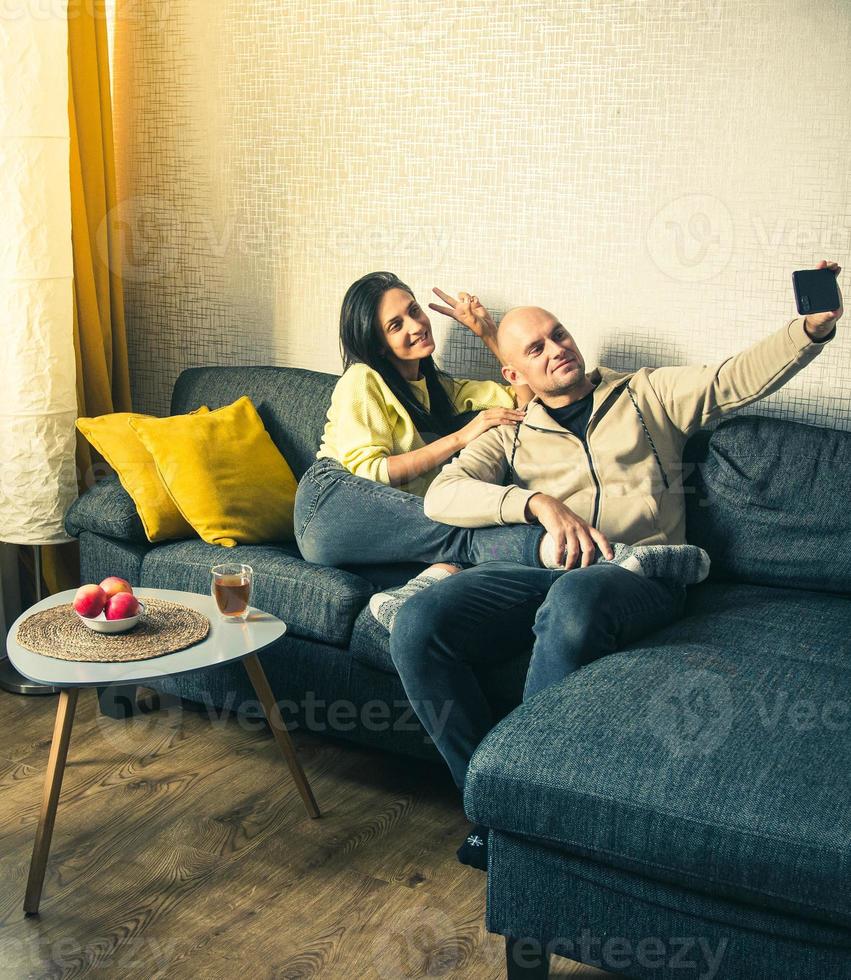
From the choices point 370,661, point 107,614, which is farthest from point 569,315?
point 107,614

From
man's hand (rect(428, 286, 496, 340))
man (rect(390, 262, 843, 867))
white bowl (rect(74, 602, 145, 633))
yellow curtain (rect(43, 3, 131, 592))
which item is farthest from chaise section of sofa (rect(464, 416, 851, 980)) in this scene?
yellow curtain (rect(43, 3, 131, 592))

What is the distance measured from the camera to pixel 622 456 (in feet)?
7.61

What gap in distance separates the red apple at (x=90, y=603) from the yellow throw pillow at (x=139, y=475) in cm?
59

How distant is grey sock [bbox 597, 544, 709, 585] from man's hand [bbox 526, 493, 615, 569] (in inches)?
1.3

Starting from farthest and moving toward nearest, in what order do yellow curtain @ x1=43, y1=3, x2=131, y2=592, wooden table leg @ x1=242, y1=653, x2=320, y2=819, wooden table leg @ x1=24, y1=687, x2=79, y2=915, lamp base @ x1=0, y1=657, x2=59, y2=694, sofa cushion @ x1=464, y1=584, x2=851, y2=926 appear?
yellow curtain @ x1=43, y1=3, x2=131, y2=592 < lamp base @ x1=0, y1=657, x2=59, y2=694 < wooden table leg @ x1=242, y1=653, x2=320, y2=819 < wooden table leg @ x1=24, y1=687, x2=79, y2=915 < sofa cushion @ x1=464, y1=584, x2=851, y2=926

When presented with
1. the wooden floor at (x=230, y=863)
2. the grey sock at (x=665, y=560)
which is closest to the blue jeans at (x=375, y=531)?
the grey sock at (x=665, y=560)

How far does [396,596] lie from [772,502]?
0.85 metres

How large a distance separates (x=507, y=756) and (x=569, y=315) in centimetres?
150

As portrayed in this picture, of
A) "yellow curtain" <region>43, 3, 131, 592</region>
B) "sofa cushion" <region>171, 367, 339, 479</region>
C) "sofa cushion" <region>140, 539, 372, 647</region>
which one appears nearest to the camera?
"sofa cushion" <region>140, 539, 372, 647</region>

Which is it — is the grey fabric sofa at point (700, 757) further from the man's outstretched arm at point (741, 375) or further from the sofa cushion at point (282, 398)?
the sofa cushion at point (282, 398)

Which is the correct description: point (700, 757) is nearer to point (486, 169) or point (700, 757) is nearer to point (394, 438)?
point (394, 438)

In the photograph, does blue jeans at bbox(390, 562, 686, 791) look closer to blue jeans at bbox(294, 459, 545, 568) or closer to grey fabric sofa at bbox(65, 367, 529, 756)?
grey fabric sofa at bbox(65, 367, 529, 756)

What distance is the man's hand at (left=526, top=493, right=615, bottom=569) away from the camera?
2174 millimetres

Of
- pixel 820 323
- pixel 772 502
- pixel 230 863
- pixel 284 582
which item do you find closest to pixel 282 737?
pixel 230 863
